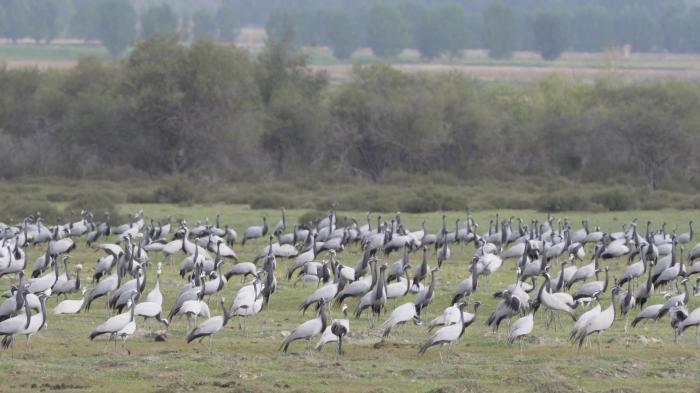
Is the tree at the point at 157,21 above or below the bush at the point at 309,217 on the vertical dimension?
above

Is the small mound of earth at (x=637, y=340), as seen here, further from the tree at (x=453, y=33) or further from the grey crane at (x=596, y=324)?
the tree at (x=453, y=33)

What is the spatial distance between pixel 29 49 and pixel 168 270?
439 ft

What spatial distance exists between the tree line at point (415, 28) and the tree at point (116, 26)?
11 cm

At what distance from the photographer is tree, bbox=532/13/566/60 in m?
162

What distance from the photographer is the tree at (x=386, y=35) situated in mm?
163250

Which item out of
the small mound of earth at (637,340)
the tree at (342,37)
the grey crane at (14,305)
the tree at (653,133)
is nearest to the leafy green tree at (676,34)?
the tree at (342,37)

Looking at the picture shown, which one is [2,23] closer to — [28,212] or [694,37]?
[694,37]

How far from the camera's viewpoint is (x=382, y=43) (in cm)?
16300

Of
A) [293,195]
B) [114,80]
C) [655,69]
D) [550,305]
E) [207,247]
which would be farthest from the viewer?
[655,69]

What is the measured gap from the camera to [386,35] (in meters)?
163

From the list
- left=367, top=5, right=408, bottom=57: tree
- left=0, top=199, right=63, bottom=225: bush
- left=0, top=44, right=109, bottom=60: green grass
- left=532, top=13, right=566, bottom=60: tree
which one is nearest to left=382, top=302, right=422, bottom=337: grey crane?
left=0, top=199, right=63, bottom=225: bush

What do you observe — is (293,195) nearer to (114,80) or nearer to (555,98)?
(114,80)

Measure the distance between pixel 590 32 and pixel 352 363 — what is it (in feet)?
538

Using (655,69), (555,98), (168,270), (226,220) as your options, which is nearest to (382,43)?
(655,69)
